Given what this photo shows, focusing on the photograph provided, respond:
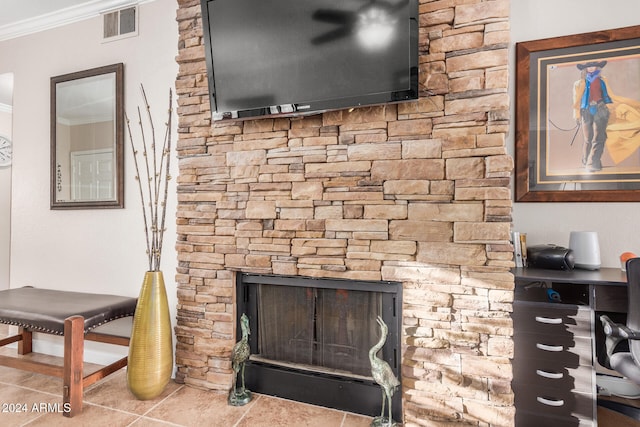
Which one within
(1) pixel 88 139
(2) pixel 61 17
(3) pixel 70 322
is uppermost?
(2) pixel 61 17

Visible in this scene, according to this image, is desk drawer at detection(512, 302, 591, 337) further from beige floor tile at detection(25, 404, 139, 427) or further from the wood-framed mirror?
the wood-framed mirror

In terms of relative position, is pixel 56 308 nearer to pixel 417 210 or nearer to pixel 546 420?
pixel 417 210

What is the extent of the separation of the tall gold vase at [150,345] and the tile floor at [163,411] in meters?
0.11

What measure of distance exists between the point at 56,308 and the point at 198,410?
3.35 ft

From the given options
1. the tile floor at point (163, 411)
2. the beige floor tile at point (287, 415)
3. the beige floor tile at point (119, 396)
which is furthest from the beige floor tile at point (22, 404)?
the beige floor tile at point (287, 415)

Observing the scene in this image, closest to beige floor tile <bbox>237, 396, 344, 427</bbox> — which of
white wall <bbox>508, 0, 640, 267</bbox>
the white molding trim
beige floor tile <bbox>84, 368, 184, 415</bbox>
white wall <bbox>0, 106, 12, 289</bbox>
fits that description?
beige floor tile <bbox>84, 368, 184, 415</bbox>

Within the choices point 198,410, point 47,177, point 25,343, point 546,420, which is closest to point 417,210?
point 546,420

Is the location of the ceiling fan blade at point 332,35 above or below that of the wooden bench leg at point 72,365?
above

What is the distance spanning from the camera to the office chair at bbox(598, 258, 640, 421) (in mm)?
1475

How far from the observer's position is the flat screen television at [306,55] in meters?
1.64

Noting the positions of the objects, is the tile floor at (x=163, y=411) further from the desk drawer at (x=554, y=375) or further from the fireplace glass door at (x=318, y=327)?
the desk drawer at (x=554, y=375)

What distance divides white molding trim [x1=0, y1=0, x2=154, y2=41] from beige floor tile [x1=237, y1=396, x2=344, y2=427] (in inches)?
104

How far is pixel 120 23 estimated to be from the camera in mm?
2434

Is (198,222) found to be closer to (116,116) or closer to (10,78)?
(116,116)
